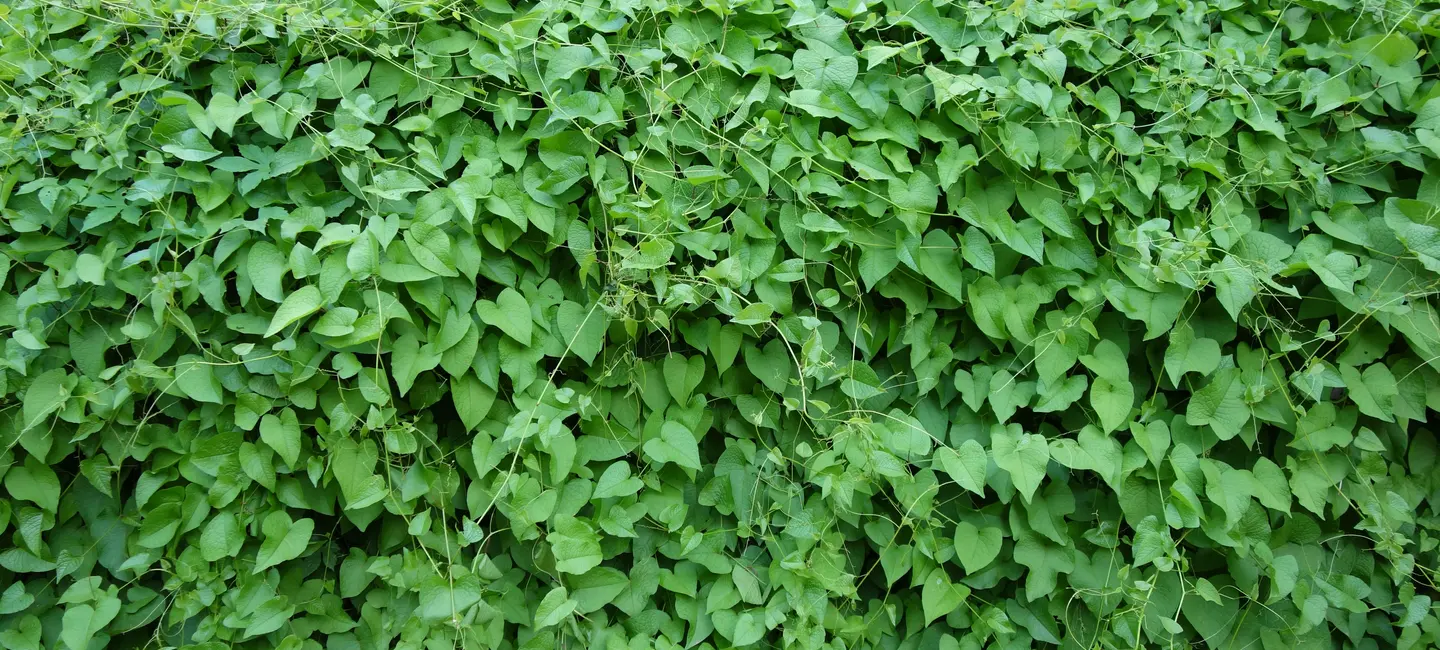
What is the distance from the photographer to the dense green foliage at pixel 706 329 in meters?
1.56

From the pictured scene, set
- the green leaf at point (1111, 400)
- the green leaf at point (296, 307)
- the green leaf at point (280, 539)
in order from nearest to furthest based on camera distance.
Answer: the green leaf at point (296, 307), the green leaf at point (280, 539), the green leaf at point (1111, 400)

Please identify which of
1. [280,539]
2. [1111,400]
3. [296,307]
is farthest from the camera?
[1111,400]

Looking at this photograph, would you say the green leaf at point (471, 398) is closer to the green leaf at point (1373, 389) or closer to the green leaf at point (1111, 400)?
the green leaf at point (1111, 400)

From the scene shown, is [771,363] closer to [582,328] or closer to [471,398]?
[582,328]

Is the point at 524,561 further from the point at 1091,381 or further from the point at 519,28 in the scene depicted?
the point at 1091,381

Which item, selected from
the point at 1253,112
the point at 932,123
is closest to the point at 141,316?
the point at 932,123

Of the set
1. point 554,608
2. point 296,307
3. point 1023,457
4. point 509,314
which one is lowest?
point 554,608

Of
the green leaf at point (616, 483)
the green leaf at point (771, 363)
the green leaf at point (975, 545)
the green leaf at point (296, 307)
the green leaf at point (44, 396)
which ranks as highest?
the green leaf at point (296, 307)

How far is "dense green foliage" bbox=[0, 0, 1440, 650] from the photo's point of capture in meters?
1.56

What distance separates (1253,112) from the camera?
1836 mm

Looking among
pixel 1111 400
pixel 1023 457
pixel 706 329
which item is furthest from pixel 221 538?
pixel 1111 400

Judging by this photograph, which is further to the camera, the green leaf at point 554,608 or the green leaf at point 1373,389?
the green leaf at point 1373,389

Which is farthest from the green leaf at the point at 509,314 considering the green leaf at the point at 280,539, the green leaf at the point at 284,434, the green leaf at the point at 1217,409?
the green leaf at the point at 1217,409

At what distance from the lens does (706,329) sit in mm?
1686
